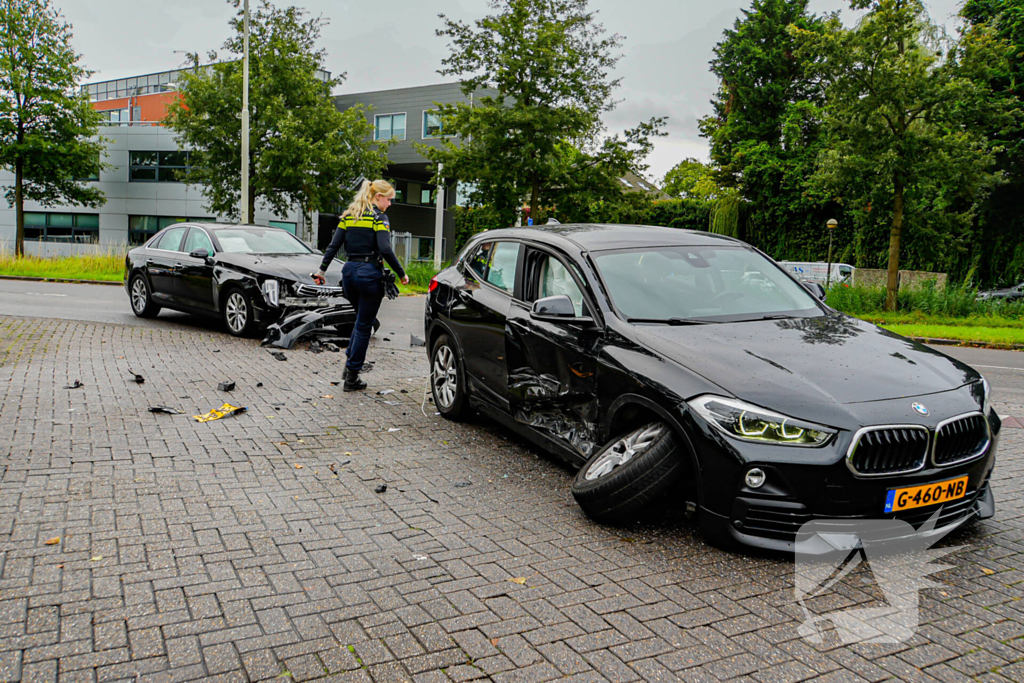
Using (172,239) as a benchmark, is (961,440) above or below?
below

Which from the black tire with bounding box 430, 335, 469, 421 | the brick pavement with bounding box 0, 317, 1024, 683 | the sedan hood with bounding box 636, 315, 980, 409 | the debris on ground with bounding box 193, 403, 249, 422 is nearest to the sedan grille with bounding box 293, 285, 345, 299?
the debris on ground with bounding box 193, 403, 249, 422

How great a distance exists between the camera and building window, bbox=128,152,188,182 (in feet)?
162

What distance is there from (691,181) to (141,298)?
173 feet

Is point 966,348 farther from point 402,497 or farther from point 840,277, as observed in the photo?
point 840,277

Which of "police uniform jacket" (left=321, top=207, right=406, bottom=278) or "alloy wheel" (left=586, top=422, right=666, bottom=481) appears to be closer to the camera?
"alloy wheel" (left=586, top=422, right=666, bottom=481)

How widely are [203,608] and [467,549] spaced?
4.19 feet

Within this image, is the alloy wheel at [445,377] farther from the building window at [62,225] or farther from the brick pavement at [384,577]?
the building window at [62,225]

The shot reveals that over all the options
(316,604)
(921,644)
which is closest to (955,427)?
(921,644)

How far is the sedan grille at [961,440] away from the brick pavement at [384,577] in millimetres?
516

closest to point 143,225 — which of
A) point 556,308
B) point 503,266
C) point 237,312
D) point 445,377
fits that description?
point 237,312

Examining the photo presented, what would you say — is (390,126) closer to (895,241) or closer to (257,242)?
(895,241)

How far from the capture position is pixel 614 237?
570 cm

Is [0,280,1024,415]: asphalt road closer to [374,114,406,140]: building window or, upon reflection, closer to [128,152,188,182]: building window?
[374,114,406,140]: building window

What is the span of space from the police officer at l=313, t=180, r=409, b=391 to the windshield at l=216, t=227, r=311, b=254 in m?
4.51
